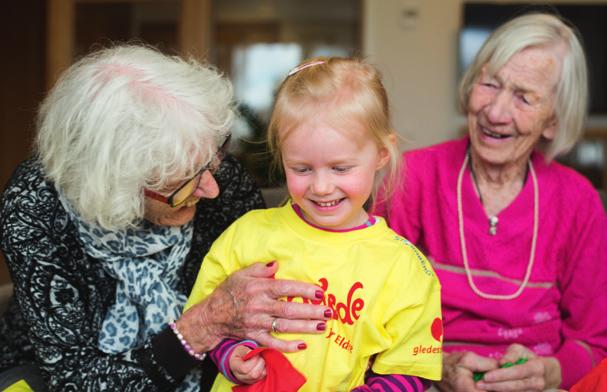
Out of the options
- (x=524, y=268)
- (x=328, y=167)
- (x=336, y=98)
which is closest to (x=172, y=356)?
(x=328, y=167)

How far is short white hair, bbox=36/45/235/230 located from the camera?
5.14ft

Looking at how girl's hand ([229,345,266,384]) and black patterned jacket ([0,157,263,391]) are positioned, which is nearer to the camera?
girl's hand ([229,345,266,384])

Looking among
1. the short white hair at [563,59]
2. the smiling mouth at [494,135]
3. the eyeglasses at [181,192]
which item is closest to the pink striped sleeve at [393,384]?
the eyeglasses at [181,192]

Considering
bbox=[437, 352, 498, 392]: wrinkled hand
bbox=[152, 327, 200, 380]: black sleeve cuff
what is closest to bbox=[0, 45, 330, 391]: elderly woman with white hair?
bbox=[152, 327, 200, 380]: black sleeve cuff

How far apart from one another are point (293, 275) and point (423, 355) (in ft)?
1.04

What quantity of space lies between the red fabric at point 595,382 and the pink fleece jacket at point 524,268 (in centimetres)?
35

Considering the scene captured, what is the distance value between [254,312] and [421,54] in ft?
16.2

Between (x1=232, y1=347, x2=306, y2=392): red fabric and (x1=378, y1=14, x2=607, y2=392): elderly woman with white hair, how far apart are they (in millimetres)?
593

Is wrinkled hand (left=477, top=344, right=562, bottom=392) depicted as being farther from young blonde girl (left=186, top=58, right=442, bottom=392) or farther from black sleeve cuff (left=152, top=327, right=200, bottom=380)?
black sleeve cuff (left=152, top=327, right=200, bottom=380)

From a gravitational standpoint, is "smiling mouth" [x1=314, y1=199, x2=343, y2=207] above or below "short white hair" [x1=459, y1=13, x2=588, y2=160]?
below

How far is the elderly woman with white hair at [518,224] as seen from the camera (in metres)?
1.95

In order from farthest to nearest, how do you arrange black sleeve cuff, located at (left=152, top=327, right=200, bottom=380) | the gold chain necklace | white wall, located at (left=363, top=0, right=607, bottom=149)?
1. white wall, located at (left=363, top=0, right=607, bottom=149)
2. the gold chain necklace
3. black sleeve cuff, located at (left=152, top=327, right=200, bottom=380)

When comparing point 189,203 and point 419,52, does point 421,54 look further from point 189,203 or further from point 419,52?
point 189,203

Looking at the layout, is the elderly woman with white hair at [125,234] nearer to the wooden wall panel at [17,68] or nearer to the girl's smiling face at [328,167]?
the girl's smiling face at [328,167]
